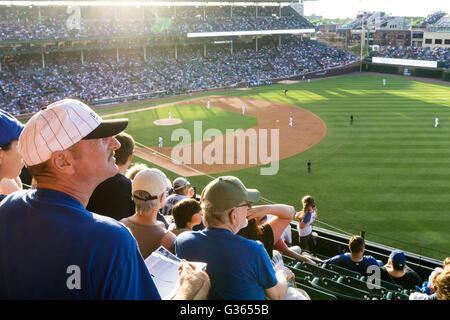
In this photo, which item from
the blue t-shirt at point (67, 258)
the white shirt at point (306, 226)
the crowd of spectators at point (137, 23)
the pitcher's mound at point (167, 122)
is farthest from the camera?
the crowd of spectators at point (137, 23)

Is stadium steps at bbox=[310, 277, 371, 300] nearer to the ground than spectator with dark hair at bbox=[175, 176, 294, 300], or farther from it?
nearer to the ground

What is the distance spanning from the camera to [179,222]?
4.90 meters

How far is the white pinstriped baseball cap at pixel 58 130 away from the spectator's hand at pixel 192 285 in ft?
3.34

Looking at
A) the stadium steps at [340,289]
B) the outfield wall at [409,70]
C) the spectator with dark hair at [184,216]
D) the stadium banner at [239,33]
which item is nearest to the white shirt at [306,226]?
the stadium steps at [340,289]

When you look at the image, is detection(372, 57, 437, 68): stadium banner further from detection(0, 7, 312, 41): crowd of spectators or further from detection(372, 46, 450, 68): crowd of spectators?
detection(0, 7, 312, 41): crowd of spectators

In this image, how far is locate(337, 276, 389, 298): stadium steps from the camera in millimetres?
6082

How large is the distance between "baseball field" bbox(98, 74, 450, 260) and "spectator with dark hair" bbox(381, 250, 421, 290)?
4.61 metres

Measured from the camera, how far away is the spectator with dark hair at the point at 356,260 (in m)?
7.24

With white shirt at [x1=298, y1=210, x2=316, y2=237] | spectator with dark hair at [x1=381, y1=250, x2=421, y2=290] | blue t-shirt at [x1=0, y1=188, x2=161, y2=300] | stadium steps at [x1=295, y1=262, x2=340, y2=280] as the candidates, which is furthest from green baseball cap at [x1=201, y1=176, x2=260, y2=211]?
white shirt at [x1=298, y1=210, x2=316, y2=237]

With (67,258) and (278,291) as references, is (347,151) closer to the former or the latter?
(278,291)

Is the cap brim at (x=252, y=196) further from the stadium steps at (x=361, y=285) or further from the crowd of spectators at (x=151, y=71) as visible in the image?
the crowd of spectators at (x=151, y=71)

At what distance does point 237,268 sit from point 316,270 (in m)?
3.75

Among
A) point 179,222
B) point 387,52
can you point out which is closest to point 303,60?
point 387,52

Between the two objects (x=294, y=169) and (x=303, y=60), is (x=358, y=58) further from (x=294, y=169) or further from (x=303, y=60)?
(x=294, y=169)
